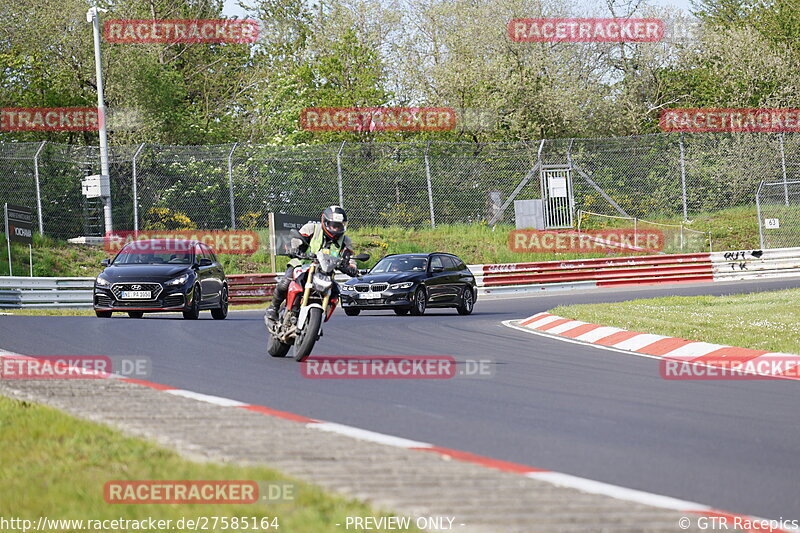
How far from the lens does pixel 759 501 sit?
5.63 metres

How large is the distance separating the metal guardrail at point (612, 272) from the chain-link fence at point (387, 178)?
1.91 metres

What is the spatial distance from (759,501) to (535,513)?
5.32 ft

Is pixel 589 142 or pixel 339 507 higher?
pixel 589 142

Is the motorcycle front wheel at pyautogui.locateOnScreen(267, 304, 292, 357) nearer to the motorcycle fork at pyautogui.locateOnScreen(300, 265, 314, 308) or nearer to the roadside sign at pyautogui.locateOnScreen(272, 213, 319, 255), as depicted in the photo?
the motorcycle fork at pyautogui.locateOnScreen(300, 265, 314, 308)

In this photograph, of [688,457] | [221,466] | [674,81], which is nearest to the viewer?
[221,466]

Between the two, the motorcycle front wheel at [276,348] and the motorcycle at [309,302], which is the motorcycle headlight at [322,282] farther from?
the motorcycle front wheel at [276,348]

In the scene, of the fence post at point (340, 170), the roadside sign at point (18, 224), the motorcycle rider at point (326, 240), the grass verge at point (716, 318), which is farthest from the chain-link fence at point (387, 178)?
the motorcycle rider at point (326, 240)

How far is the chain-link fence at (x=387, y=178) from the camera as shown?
30297mm

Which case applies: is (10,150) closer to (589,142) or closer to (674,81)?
(589,142)

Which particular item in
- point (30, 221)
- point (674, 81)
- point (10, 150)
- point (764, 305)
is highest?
point (674, 81)

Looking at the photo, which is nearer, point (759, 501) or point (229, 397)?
point (759, 501)

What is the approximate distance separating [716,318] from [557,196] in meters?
18.7

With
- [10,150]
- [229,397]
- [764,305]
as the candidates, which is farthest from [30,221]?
[229,397]

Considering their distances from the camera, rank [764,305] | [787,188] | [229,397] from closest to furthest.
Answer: [229,397] < [764,305] < [787,188]
